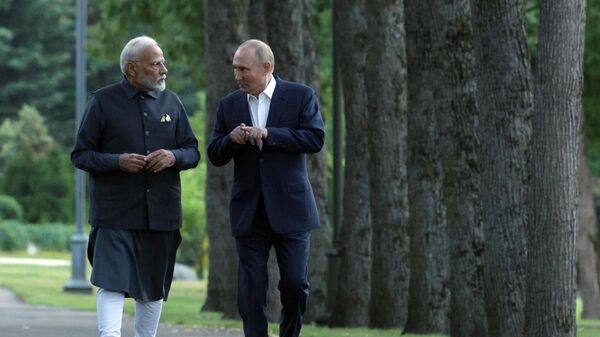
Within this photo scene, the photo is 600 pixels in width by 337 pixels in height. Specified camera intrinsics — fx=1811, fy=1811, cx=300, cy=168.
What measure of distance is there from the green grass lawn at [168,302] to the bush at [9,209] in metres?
A: 18.1

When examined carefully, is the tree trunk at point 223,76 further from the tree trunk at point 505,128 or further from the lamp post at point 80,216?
the lamp post at point 80,216

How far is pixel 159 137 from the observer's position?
1010 cm

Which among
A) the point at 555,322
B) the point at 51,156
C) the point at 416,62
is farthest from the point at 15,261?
the point at 555,322

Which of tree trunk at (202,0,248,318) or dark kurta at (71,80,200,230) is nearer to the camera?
dark kurta at (71,80,200,230)

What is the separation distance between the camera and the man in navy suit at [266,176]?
33.6 feet

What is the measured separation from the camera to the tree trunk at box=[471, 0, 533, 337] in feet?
41.7

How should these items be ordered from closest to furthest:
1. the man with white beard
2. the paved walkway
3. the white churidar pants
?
the white churidar pants → the man with white beard → the paved walkway

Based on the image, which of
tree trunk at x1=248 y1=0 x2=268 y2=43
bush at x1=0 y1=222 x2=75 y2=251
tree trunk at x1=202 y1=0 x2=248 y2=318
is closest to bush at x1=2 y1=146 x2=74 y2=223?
bush at x1=0 y1=222 x2=75 y2=251

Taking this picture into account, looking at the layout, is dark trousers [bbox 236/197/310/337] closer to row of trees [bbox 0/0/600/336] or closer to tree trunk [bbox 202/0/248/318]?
row of trees [bbox 0/0/600/336]

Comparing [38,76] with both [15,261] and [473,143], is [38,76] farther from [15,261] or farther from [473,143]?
[473,143]

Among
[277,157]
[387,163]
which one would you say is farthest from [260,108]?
[387,163]

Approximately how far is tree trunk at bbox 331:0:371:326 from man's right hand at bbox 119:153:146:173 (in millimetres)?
11079

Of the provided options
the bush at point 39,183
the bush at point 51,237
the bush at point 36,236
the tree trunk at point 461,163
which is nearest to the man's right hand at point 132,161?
the tree trunk at point 461,163

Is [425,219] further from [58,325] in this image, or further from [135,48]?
[135,48]
